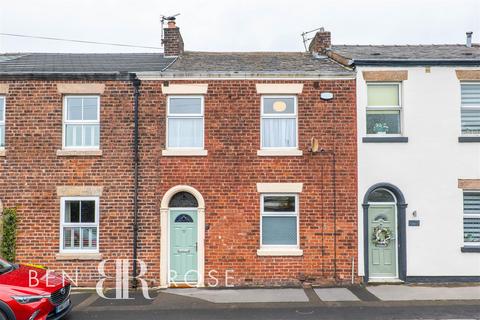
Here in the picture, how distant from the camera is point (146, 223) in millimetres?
11938

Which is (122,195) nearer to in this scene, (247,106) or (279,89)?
(247,106)

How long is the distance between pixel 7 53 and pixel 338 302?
13.6 metres

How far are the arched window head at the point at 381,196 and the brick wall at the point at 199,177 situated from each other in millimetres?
593

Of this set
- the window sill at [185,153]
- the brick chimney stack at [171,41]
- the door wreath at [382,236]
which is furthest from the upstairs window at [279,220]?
the brick chimney stack at [171,41]

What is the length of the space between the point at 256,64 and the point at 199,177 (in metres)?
3.78

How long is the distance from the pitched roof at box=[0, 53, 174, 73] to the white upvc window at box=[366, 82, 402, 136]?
5.92 meters

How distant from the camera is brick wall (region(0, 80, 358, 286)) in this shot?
11898 mm

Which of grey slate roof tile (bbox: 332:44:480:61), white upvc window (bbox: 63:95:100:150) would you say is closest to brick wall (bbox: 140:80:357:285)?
white upvc window (bbox: 63:95:100:150)

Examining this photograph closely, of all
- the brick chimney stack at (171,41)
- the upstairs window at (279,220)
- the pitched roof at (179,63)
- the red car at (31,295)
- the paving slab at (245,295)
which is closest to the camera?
the red car at (31,295)

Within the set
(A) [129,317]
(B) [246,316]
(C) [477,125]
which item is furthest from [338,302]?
(C) [477,125]

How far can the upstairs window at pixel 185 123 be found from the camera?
40.3 feet

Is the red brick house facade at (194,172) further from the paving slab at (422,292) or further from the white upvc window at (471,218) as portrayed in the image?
the white upvc window at (471,218)

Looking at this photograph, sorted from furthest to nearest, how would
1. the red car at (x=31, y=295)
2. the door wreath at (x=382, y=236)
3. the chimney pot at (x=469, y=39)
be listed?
the chimney pot at (x=469, y=39) → the door wreath at (x=382, y=236) → the red car at (x=31, y=295)

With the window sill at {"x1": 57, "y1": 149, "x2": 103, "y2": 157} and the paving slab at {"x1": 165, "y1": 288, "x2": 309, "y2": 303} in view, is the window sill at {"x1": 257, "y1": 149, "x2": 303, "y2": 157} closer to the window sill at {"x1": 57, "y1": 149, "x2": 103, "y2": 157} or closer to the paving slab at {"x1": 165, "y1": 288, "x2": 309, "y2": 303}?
the paving slab at {"x1": 165, "y1": 288, "x2": 309, "y2": 303}
